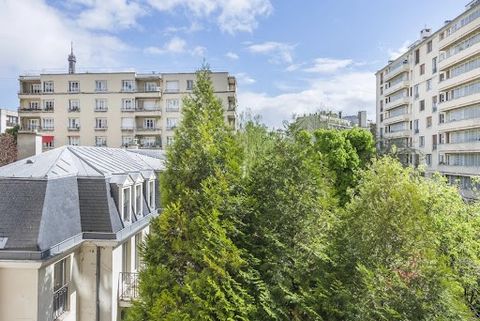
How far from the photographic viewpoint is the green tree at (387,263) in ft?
20.9

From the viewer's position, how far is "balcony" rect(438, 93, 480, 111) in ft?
128

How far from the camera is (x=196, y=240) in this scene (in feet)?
23.6

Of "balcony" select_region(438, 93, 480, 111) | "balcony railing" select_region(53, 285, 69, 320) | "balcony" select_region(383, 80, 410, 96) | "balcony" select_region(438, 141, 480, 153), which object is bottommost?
"balcony railing" select_region(53, 285, 69, 320)

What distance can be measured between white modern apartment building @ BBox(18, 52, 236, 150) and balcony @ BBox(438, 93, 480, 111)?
27889mm

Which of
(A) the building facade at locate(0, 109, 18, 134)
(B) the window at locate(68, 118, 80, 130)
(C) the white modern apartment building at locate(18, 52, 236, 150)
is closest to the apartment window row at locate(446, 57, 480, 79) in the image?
(C) the white modern apartment building at locate(18, 52, 236, 150)

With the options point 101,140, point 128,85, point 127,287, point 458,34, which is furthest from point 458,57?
point 101,140

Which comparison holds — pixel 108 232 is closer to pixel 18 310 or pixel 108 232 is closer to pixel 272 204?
pixel 18 310

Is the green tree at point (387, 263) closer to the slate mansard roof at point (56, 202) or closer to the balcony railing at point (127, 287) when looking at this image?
the slate mansard roof at point (56, 202)

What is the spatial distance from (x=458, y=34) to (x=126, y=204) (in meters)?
43.7

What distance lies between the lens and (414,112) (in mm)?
54719

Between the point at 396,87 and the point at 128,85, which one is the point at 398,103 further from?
the point at 128,85

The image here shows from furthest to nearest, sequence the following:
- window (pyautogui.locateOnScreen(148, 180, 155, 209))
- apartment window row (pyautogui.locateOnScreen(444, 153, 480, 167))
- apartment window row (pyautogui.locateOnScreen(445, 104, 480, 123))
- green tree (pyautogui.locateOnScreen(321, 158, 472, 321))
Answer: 1. apartment window row (pyautogui.locateOnScreen(444, 153, 480, 167))
2. apartment window row (pyautogui.locateOnScreen(445, 104, 480, 123))
3. window (pyautogui.locateOnScreen(148, 180, 155, 209))
4. green tree (pyautogui.locateOnScreen(321, 158, 472, 321))

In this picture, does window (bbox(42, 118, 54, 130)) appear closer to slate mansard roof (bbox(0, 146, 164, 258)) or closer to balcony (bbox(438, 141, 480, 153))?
slate mansard roof (bbox(0, 146, 164, 258))

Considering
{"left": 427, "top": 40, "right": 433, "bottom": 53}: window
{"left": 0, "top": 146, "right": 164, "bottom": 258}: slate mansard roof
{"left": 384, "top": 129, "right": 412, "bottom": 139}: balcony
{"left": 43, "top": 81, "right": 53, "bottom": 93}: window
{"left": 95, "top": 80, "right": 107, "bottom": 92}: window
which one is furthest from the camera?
{"left": 384, "top": 129, "right": 412, "bottom": 139}: balcony
